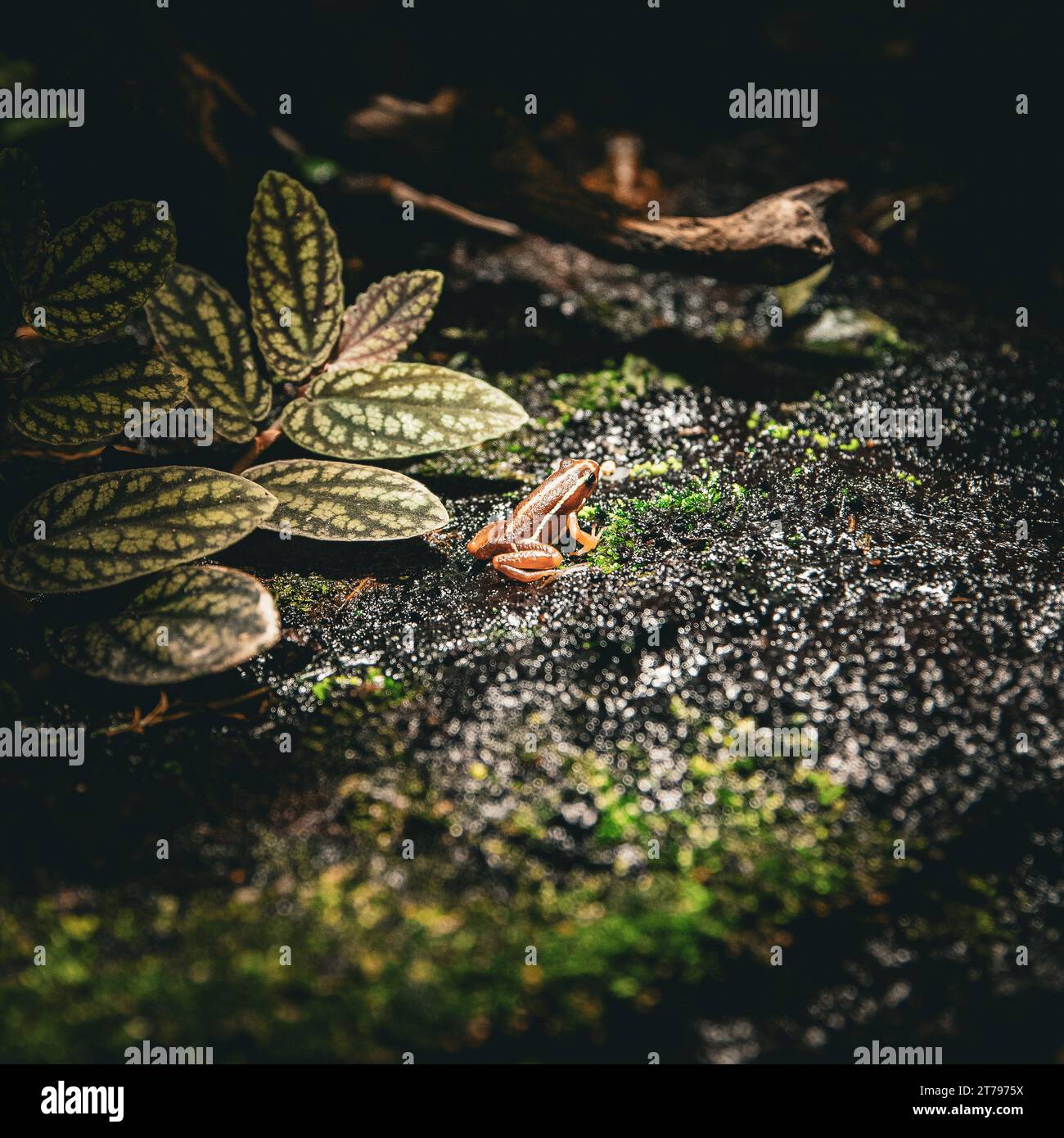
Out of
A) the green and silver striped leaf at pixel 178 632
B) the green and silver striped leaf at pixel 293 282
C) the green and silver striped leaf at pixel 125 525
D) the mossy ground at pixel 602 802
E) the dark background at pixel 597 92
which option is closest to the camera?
the mossy ground at pixel 602 802

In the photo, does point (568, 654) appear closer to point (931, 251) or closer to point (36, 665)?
point (36, 665)

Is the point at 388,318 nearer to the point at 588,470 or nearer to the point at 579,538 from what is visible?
the point at 588,470

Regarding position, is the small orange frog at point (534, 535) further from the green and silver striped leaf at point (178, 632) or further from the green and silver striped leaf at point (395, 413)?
the green and silver striped leaf at point (178, 632)

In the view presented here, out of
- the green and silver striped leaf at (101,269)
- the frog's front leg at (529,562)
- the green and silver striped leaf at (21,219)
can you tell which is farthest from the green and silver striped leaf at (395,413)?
the green and silver striped leaf at (21,219)

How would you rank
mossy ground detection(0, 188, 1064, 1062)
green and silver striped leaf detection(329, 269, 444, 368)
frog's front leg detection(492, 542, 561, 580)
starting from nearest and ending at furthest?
mossy ground detection(0, 188, 1064, 1062) < frog's front leg detection(492, 542, 561, 580) < green and silver striped leaf detection(329, 269, 444, 368)

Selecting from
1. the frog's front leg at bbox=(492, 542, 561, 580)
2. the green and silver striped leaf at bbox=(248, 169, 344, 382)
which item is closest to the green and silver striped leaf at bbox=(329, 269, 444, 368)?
the green and silver striped leaf at bbox=(248, 169, 344, 382)

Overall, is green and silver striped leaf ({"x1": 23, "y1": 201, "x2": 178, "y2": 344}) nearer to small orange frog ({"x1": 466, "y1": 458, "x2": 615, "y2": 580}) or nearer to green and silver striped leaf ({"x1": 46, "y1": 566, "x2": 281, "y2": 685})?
green and silver striped leaf ({"x1": 46, "y1": 566, "x2": 281, "y2": 685})

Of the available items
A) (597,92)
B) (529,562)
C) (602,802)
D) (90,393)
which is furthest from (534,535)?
(597,92)
